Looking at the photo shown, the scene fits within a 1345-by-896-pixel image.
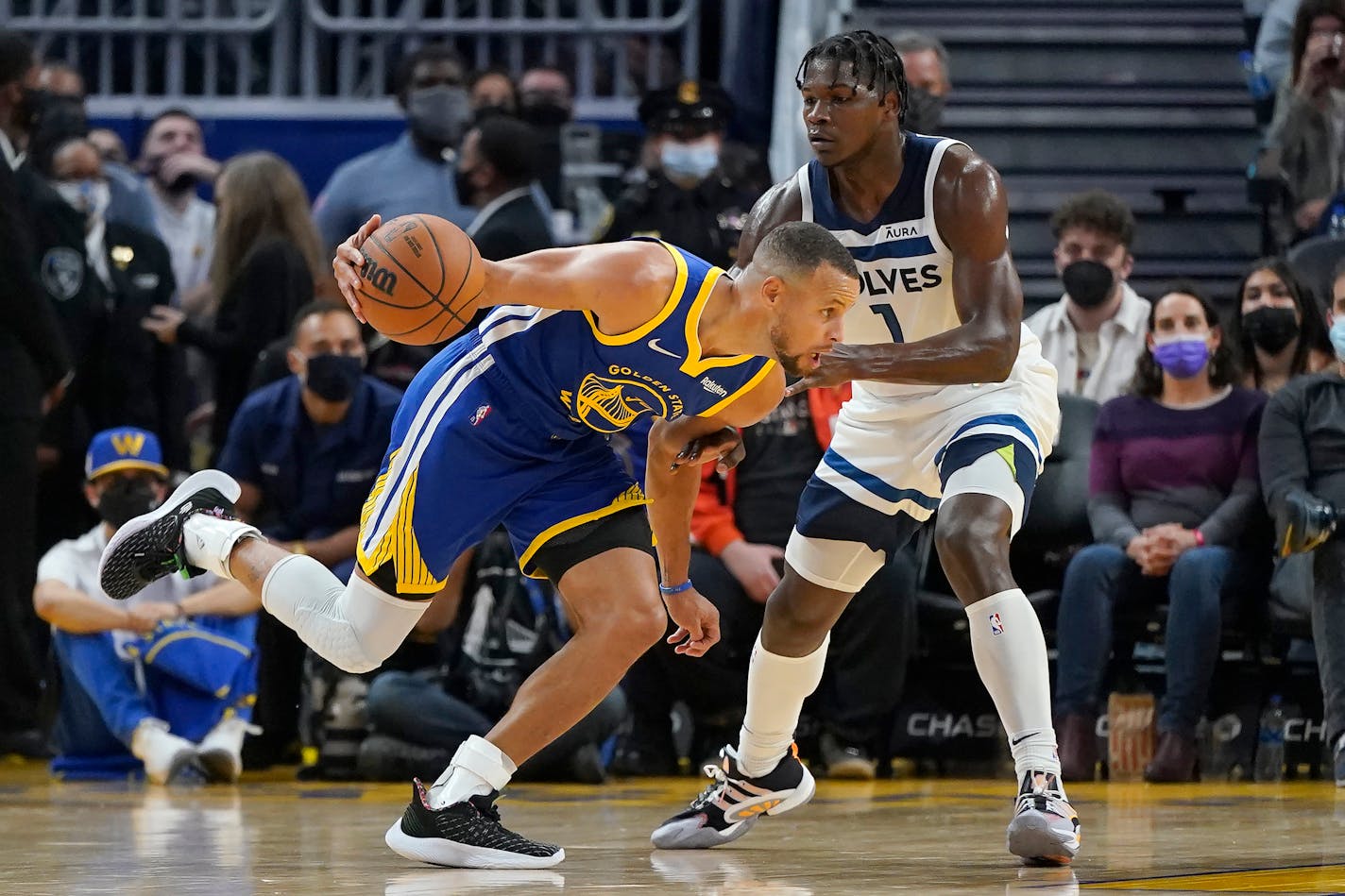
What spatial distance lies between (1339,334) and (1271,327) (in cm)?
60

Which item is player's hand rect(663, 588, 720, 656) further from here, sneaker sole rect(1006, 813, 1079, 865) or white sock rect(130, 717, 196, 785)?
white sock rect(130, 717, 196, 785)

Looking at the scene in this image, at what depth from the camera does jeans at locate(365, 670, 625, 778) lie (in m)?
6.59

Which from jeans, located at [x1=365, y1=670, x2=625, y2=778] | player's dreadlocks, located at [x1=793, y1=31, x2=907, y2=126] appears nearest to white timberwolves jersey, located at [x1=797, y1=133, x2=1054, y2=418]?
player's dreadlocks, located at [x1=793, y1=31, x2=907, y2=126]

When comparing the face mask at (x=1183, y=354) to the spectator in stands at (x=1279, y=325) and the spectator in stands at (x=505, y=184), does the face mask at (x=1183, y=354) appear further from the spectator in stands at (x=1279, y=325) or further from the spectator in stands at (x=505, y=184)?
the spectator in stands at (x=505, y=184)

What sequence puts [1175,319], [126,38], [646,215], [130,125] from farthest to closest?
[126,38] < [130,125] < [646,215] < [1175,319]

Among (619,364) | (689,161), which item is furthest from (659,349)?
(689,161)

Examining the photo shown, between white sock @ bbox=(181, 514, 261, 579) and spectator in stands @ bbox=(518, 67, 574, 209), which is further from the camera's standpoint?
spectator in stands @ bbox=(518, 67, 574, 209)

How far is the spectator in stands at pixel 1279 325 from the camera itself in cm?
705

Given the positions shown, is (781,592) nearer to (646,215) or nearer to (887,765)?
(887,765)

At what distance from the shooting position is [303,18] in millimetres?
12312

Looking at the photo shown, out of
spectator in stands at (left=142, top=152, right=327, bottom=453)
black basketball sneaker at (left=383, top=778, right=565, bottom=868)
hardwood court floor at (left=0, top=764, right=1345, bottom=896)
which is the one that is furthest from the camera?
spectator in stands at (left=142, top=152, right=327, bottom=453)

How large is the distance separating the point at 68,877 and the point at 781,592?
1767mm

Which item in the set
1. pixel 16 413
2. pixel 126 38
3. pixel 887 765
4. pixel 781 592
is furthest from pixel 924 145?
pixel 126 38

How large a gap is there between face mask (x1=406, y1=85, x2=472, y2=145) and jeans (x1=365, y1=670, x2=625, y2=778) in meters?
3.11
